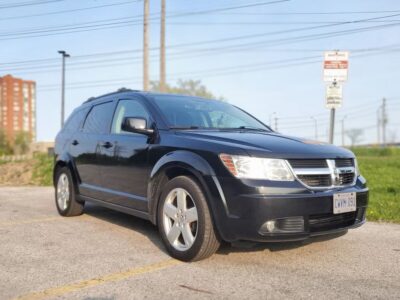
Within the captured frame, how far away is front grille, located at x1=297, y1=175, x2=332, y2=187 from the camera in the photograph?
3.70 metres

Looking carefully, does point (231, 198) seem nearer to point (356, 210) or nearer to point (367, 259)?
point (356, 210)

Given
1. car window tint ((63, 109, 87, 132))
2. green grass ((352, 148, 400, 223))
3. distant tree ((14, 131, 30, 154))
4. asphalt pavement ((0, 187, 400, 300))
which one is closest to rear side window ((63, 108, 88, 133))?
car window tint ((63, 109, 87, 132))

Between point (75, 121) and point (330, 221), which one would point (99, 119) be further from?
point (330, 221)

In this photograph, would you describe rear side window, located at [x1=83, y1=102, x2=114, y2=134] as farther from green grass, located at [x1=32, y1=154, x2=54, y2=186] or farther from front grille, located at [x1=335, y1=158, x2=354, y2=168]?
green grass, located at [x1=32, y1=154, x2=54, y2=186]

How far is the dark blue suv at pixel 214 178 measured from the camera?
11.8 ft

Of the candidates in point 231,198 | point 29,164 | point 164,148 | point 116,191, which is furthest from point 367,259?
point 29,164

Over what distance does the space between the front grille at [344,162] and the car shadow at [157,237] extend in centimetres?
70

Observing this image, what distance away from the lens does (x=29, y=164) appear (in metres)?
14.9

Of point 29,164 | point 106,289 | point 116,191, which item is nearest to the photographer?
point 106,289

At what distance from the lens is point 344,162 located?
4148 mm

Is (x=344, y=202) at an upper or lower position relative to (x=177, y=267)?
upper

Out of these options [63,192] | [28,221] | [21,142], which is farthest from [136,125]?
[21,142]

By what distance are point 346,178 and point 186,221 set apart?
1.57m

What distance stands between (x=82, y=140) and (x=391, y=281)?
422 cm
